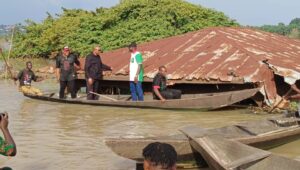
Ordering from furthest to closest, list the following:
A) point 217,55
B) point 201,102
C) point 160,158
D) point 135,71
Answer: point 217,55, point 135,71, point 201,102, point 160,158

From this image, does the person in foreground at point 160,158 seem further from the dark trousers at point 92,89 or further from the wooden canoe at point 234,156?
the dark trousers at point 92,89

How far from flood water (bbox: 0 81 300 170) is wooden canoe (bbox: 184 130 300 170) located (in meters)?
1.56

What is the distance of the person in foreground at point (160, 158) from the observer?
3.51 metres

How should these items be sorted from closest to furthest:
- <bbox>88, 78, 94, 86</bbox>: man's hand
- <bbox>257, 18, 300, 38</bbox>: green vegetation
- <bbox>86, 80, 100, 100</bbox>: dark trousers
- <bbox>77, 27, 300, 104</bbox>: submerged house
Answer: <bbox>77, 27, 300, 104</bbox>: submerged house → <bbox>88, 78, 94, 86</bbox>: man's hand → <bbox>86, 80, 100, 100</bbox>: dark trousers → <bbox>257, 18, 300, 38</bbox>: green vegetation

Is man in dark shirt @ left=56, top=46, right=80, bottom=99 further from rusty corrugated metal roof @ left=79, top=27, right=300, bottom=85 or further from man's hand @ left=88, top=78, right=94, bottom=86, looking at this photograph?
rusty corrugated metal roof @ left=79, top=27, right=300, bottom=85

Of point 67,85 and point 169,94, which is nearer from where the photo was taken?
point 169,94

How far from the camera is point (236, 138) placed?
7.04 m

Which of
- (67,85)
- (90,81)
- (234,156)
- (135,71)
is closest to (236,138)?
(234,156)

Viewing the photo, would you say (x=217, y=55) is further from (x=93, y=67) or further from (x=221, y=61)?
(x=93, y=67)

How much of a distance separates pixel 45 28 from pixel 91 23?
411 cm

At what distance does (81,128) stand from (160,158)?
7801 millimetres

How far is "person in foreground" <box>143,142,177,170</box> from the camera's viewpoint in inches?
138

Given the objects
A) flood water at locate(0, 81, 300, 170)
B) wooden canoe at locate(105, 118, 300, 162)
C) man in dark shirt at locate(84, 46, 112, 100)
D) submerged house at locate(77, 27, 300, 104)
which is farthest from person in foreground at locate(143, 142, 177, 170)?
man in dark shirt at locate(84, 46, 112, 100)

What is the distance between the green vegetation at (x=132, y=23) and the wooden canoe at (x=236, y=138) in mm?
16087
